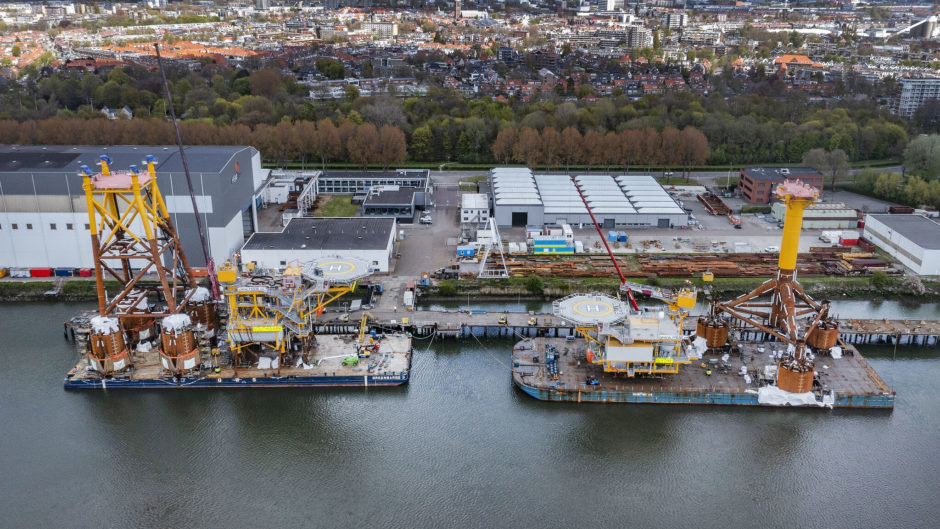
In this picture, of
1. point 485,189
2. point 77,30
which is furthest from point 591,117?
point 77,30

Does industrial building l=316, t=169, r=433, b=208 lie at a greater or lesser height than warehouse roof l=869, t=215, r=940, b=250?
greater

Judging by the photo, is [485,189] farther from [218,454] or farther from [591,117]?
[218,454]

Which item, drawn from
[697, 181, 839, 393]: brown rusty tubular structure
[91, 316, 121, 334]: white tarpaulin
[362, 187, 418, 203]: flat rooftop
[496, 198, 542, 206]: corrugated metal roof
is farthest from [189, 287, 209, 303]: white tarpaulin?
[697, 181, 839, 393]: brown rusty tubular structure

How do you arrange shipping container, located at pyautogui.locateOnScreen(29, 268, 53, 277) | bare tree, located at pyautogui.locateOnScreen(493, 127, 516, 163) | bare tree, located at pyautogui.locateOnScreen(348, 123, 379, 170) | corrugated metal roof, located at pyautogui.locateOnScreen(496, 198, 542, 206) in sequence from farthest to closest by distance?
bare tree, located at pyautogui.locateOnScreen(493, 127, 516, 163) → bare tree, located at pyautogui.locateOnScreen(348, 123, 379, 170) → corrugated metal roof, located at pyautogui.locateOnScreen(496, 198, 542, 206) → shipping container, located at pyautogui.locateOnScreen(29, 268, 53, 277)

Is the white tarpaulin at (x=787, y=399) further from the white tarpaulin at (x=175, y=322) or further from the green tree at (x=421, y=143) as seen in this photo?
the green tree at (x=421, y=143)

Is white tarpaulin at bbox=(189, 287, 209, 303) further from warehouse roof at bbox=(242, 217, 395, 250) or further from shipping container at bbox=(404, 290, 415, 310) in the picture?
shipping container at bbox=(404, 290, 415, 310)
